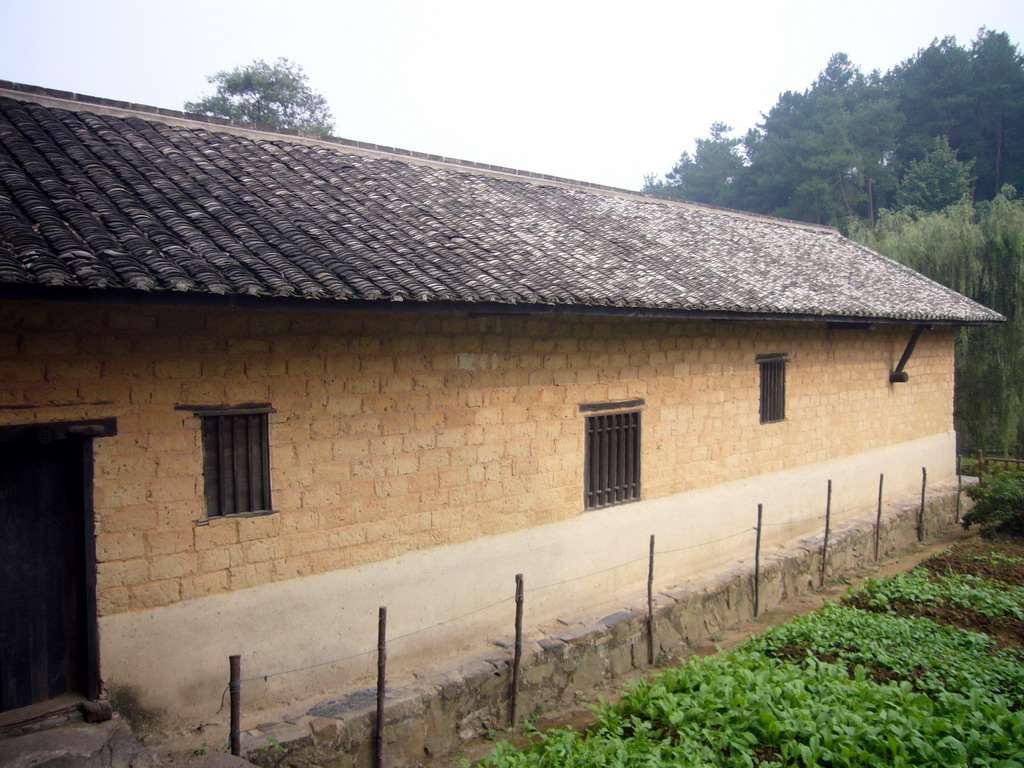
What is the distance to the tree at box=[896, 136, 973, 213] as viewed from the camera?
3084 centimetres

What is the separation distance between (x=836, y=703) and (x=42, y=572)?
542cm

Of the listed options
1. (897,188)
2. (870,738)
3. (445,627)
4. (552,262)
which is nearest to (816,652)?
(870,738)

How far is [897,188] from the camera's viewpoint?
111ft

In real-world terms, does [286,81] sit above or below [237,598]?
above

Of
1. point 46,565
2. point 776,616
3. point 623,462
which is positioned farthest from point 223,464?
point 776,616

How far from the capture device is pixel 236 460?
5.68 m

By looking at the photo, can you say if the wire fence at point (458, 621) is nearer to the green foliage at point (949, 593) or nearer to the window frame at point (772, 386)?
the green foliage at point (949, 593)

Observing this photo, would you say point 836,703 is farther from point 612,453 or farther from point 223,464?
point 223,464

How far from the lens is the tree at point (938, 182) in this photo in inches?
1214

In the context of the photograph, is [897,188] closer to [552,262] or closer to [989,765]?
[552,262]

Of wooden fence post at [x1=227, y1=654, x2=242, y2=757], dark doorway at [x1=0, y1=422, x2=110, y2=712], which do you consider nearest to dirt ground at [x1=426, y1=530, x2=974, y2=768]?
wooden fence post at [x1=227, y1=654, x2=242, y2=757]

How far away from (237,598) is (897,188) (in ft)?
117

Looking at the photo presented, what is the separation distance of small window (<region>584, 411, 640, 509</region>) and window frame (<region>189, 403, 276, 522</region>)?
11.7ft

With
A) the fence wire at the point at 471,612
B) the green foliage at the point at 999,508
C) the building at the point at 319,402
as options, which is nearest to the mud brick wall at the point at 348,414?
the building at the point at 319,402
